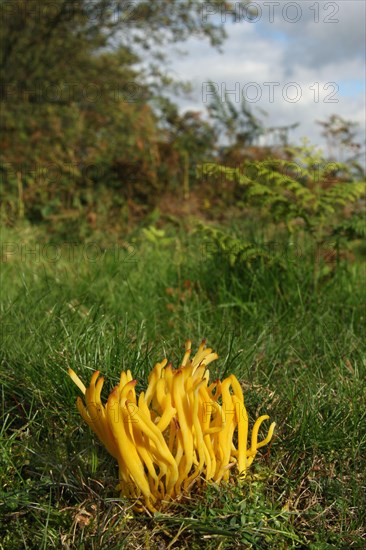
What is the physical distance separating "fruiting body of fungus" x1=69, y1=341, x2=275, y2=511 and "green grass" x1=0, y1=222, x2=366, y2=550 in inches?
3.2

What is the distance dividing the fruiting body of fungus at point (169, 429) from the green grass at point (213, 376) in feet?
0.27

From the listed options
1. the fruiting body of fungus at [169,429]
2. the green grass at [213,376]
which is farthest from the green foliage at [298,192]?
the fruiting body of fungus at [169,429]

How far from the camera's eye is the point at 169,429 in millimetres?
2520

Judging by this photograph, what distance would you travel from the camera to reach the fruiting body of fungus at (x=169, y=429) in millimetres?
2322

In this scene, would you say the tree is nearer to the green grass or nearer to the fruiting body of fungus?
the green grass

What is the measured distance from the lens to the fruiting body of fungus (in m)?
2.32

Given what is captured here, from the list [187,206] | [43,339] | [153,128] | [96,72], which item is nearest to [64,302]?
[43,339]

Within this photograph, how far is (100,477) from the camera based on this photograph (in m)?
2.62

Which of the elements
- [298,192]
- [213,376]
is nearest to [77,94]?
[298,192]

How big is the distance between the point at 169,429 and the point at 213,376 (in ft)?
2.22

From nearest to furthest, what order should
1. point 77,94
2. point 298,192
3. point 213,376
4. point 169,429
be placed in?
point 169,429
point 213,376
point 298,192
point 77,94

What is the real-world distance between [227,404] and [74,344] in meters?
0.99

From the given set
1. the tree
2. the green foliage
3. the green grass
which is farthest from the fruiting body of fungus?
the tree

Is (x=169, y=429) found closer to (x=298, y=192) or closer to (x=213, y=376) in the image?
(x=213, y=376)
